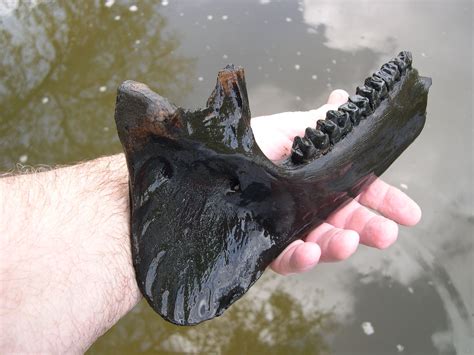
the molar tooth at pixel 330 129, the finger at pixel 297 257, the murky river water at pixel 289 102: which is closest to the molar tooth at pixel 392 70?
the molar tooth at pixel 330 129

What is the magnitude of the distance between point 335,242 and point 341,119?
453 millimetres

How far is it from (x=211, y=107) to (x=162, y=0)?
2.85m

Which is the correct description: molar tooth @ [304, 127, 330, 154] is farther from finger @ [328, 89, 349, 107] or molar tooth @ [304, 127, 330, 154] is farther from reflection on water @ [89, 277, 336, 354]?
reflection on water @ [89, 277, 336, 354]

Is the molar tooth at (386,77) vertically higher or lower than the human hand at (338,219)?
higher

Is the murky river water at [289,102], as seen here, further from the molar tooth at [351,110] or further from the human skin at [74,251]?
the molar tooth at [351,110]

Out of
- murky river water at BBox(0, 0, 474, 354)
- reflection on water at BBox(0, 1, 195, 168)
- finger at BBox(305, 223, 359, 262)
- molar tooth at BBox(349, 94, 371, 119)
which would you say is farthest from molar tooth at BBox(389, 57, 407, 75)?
reflection on water at BBox(0, 1, 195, 168)

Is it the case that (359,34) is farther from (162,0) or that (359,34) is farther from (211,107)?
(211,107)

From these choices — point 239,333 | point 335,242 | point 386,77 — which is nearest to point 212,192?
point 335,242

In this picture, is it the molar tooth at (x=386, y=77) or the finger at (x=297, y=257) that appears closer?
the finger at (x=297, y=257)

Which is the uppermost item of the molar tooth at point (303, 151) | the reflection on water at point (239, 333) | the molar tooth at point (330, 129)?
the molar tooth at point (330, 129)

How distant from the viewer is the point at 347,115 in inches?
75.9

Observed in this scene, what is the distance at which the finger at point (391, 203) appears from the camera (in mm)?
2176

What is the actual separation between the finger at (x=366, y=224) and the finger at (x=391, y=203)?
0.43 feet

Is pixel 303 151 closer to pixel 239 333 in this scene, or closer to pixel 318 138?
pixel 318 138
